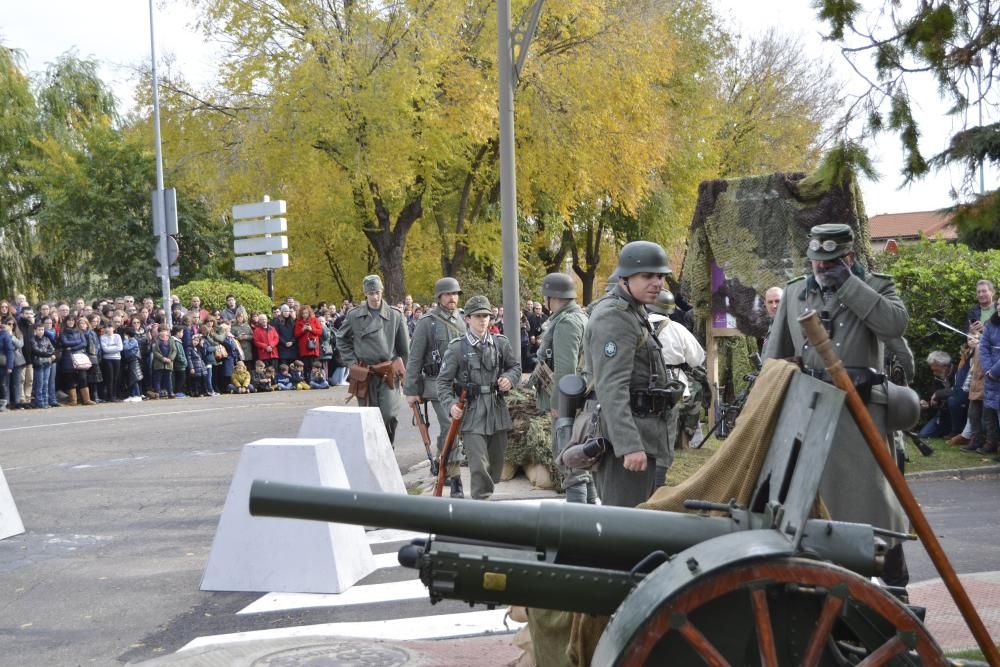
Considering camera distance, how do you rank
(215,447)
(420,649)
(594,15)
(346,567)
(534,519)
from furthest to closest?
(594,15), (215,447), (346,567), (420,649), (534,519)

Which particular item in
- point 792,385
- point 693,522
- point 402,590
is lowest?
point 402,590

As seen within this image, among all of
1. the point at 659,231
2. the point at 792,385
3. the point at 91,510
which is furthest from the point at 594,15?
the point at 792,385

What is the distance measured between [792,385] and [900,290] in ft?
38.1

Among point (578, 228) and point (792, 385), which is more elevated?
point (578, 228)

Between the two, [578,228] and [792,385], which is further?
[578,228]

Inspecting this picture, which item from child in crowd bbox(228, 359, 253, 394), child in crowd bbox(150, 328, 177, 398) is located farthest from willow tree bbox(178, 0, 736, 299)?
child in crowd bbox(150, 328, 177, 398)

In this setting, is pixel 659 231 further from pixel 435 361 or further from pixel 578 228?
pixel 435 361

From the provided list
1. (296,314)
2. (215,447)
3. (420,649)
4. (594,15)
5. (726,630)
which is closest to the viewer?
(726,630)

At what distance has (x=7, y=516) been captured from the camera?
9.29 metres

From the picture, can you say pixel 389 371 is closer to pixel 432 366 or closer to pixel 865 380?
pixel 432 366

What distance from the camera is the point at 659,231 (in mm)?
38969

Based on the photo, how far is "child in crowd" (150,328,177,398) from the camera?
22.0 m

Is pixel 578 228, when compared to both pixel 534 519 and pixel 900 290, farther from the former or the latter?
pixel 534 519

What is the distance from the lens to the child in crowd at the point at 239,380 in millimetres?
24141
